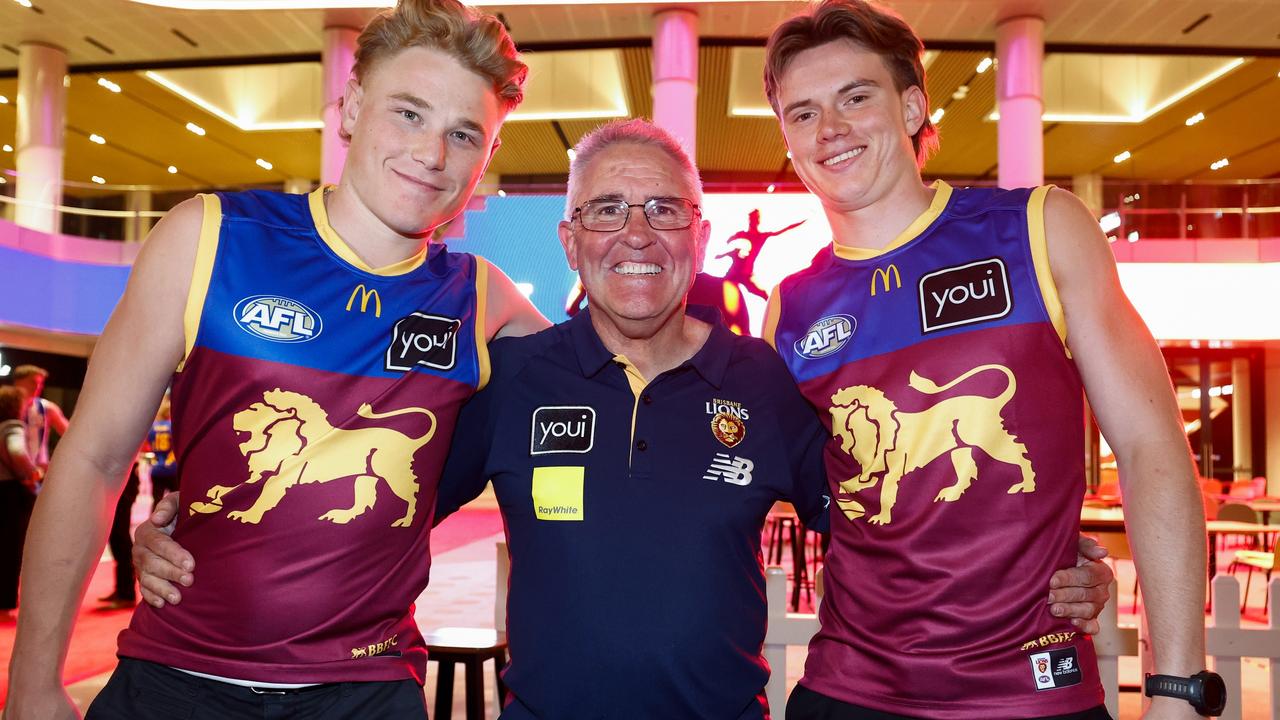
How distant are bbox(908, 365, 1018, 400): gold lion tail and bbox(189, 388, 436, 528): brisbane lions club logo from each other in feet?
3.48

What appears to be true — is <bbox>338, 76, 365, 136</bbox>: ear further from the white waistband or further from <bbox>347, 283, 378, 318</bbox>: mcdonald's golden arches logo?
the white waistband

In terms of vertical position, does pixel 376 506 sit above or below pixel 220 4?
below

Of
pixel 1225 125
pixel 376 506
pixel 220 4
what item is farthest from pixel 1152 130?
pixel 376 506

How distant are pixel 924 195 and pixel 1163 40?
12.6m

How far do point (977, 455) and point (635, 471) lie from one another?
0.68 meters

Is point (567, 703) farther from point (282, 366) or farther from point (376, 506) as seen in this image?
point (282, 366)

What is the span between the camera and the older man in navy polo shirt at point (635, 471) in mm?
1762

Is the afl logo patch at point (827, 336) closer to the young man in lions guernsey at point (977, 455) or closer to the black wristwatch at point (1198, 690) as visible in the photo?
the young man in lions guernsey at point (977, 455)

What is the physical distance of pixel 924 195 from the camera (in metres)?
1.97

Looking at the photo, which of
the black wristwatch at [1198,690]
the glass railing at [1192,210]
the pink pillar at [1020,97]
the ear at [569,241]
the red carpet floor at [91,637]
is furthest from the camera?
the glass railing at [1192,210]

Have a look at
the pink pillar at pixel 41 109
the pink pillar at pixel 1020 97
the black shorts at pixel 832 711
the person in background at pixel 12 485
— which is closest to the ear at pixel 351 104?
the black shorts at pixel 832 711

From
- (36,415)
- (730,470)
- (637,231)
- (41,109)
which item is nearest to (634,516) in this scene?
(730,470)

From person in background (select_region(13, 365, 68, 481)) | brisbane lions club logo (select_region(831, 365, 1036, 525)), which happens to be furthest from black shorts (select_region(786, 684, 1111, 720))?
person in background (select_region(13, 365, 68, 481))

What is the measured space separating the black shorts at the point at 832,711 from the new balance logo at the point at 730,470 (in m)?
0.46
